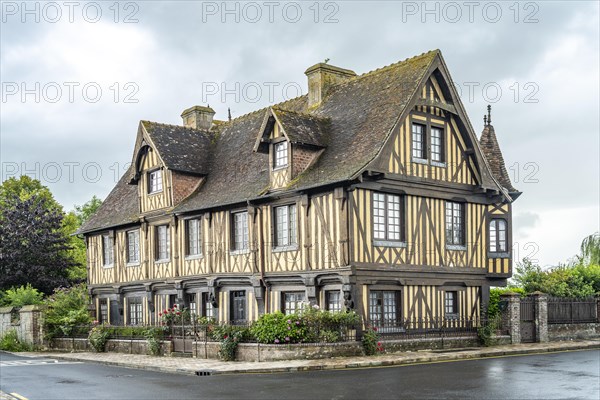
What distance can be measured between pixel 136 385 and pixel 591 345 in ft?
Result: 49.9

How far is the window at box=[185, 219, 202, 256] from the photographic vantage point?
28.9 m

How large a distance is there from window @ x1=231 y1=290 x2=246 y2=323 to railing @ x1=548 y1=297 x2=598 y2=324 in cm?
1024

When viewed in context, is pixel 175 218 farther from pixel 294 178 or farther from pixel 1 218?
pixel 1 218

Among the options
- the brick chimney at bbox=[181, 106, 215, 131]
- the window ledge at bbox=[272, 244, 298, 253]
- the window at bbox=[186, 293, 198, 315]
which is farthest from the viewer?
the brick chimney at bbox=[181, 106, 215, 131]

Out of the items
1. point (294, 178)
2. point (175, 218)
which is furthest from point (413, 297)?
point (175, 218)

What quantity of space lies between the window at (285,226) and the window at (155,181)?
674 centimetres

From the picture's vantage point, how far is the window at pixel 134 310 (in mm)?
32344

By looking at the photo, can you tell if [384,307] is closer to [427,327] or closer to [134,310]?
[427,327]

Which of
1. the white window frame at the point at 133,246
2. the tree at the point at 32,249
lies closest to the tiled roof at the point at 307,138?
the white window frame at the point at 133,246

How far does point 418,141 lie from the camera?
2480 cm

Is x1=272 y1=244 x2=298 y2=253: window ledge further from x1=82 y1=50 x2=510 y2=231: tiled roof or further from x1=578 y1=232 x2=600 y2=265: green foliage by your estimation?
x1=578 y1=232 x2=600 y2=265: green foliage

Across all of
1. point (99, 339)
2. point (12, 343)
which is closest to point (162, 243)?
point (99, 339)

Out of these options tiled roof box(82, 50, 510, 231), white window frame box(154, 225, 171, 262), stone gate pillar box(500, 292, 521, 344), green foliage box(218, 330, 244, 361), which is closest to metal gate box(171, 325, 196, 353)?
green foliage box(218, 330, 244, 361)

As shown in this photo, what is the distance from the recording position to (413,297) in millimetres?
24250
